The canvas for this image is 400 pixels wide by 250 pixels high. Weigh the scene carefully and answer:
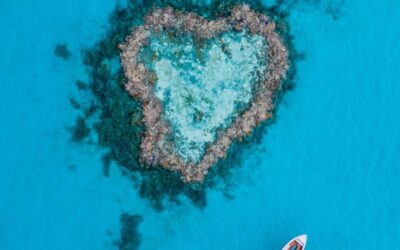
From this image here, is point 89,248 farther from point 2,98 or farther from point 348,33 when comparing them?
point 348,33

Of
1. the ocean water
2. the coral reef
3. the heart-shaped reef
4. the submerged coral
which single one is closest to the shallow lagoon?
the heart-shaped reef

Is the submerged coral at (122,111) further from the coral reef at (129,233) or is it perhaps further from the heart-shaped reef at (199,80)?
the coral reef at (129,233)

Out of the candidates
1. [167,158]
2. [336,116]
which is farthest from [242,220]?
[336,116]

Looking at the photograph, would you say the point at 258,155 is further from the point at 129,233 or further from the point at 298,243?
the point at 129,233

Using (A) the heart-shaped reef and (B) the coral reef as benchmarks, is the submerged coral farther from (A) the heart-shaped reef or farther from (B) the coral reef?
(B) the coral reef

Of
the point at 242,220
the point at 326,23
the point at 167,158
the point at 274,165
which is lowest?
the point at 242,220

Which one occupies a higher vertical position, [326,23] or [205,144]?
[326,23]

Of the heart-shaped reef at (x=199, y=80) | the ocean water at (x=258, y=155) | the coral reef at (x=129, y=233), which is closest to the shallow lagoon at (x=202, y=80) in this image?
the heart-shaped reef at (x=199, y=80)
